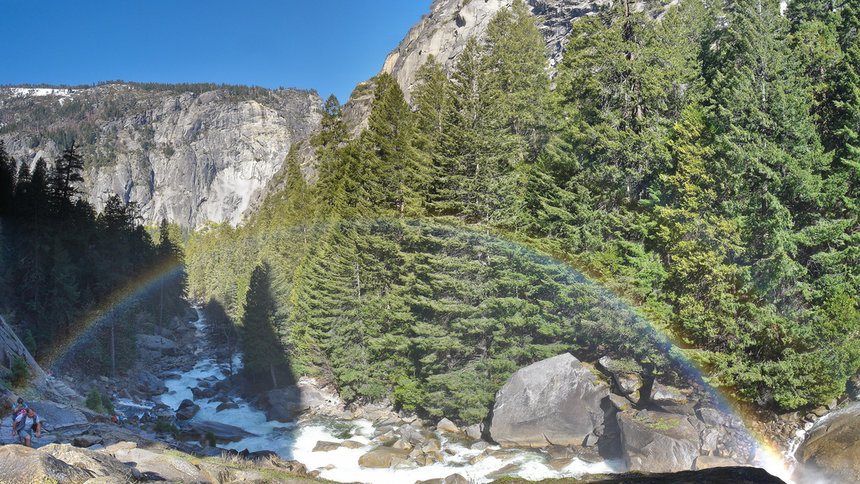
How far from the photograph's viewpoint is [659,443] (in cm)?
1794

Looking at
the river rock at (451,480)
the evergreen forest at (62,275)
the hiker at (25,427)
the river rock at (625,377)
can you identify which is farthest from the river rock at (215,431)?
the river rock at (625,377)

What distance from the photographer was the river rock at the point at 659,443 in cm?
1764

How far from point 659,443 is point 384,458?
39.7ft

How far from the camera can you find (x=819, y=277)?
59.3 ft

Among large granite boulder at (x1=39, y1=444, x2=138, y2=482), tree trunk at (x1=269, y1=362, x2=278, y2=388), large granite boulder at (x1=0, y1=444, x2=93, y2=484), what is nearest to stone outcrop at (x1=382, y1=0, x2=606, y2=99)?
tree trunk at (x1=269, y1=362, x2=278, y2=388)

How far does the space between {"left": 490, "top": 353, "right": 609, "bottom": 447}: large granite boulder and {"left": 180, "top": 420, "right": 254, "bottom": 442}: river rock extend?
51.4 feet

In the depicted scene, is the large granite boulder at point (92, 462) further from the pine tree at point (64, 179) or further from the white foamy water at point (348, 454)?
the pine tree at point (64, 179)

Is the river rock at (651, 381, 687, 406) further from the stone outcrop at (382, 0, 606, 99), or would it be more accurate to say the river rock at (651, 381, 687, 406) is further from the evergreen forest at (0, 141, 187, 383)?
the stone outcrop at (382, 0, 606, 99)

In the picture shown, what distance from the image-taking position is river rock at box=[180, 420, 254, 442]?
2633 centimetres

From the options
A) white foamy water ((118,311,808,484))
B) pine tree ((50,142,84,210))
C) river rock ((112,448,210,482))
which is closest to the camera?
river rock ((112,448,210,482))

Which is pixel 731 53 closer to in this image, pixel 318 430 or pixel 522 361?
pixel 522 361

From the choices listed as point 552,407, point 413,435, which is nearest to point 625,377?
point 552,407

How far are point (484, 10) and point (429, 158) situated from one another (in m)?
95.5

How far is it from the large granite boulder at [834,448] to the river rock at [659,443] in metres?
3.44
